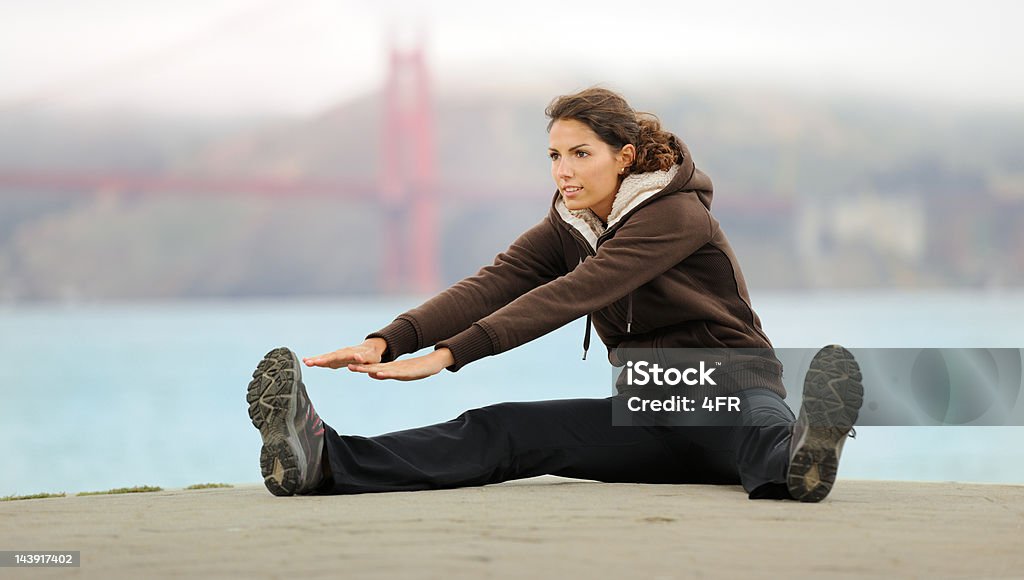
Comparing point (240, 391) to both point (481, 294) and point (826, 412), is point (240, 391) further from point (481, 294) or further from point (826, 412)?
point (826, 412)

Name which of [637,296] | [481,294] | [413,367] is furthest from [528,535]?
[481,294]

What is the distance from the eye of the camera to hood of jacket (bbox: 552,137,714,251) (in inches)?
76.7

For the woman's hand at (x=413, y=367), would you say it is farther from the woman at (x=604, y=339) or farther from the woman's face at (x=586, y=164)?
the woman's face at (x=586, y=164)

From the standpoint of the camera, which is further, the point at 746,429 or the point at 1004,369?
the point at 1004,369

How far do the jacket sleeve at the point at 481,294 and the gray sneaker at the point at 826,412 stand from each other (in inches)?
24.4

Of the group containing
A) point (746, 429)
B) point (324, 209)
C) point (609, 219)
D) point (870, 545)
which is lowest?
point (870, 545)

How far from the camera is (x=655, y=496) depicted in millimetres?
1788

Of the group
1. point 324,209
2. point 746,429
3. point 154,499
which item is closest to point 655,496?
point 746,429

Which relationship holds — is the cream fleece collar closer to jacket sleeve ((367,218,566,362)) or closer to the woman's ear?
the woman's ear

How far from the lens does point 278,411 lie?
5.56 feet

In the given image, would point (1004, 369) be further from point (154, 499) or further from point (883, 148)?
point (883, 148)

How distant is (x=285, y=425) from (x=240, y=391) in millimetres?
11808

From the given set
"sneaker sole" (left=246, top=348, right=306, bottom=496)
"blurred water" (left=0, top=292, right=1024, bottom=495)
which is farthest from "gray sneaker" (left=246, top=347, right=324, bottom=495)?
"blurred water" (left=0, top=292, right=1024, bottom=495)

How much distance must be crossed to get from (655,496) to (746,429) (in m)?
0.16
